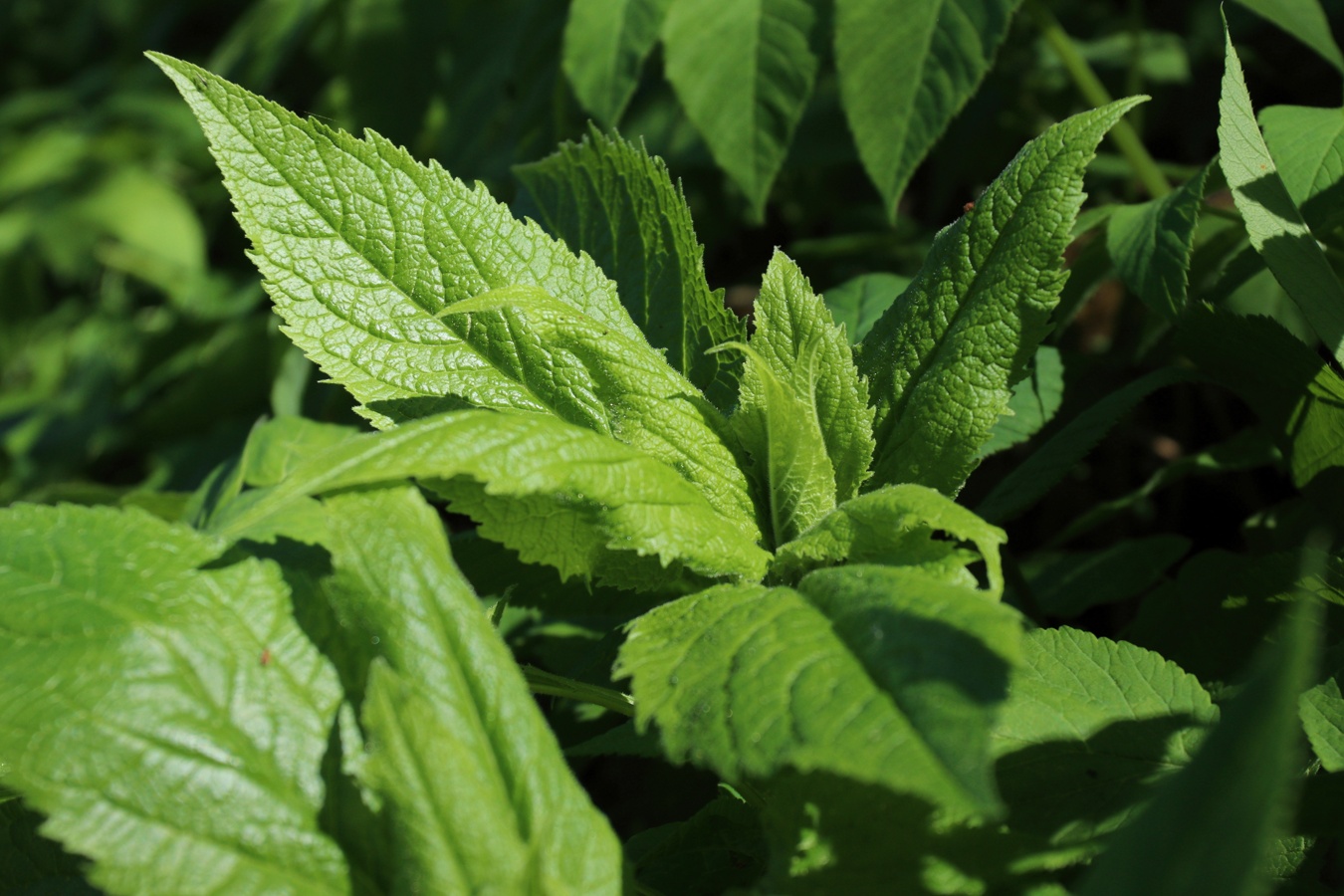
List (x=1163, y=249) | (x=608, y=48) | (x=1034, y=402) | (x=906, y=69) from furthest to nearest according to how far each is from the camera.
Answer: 1. (x=608, y=48)
2. (x=906, y=69)
3. (x=1034, y=402)
4. (x=1163, y=249)

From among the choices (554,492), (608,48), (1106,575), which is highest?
(608,48)

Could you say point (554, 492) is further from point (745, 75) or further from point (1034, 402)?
point (745, 75)

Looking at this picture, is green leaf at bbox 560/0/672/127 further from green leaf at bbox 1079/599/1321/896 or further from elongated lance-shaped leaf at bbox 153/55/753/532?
green leaf at bbox 1079/599/1321/896

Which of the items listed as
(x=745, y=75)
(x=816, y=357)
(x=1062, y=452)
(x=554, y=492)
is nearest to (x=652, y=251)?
(x=816, y=357)

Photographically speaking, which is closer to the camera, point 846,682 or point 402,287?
point 846,682

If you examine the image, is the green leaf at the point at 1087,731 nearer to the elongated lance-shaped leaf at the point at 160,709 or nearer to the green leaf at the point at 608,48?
the elongated lance-shaped leaf at the point at 160,709

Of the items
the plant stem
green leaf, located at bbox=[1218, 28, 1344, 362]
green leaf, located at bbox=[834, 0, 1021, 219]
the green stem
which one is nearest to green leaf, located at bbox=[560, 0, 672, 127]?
green leaf, located at bbox=[834, 0, 1021, 219]

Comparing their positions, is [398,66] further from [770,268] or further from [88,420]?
[770,268]

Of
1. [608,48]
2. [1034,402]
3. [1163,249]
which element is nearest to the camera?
[1163,249]

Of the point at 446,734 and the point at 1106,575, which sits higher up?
the point at 446,734
